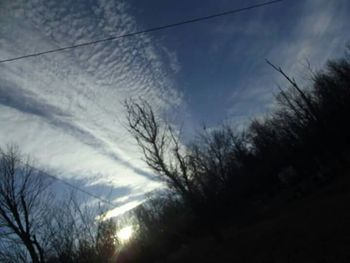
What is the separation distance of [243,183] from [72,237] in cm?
3314

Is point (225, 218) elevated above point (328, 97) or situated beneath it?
situated beneath

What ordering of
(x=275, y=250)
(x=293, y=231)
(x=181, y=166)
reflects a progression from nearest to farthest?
(x=275, y=250)
(x=293, y=231)
(x=181, y=166)

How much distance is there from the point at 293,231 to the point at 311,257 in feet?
14.0

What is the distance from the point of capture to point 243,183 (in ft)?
125

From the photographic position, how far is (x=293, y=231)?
11523mm

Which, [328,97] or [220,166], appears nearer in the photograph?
[328,97]

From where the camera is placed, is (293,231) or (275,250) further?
(293,231)

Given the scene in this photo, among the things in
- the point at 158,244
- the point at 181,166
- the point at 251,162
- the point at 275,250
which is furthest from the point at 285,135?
the point at 275,250

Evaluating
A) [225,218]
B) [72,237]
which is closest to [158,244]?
[225,218]

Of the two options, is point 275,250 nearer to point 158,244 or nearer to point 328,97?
point 158,244

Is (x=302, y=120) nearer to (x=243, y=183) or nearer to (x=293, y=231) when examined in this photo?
(x=243, y=183)

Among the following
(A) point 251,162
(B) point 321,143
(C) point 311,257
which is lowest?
(C) point 311,257

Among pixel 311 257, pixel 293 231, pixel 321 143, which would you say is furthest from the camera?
pixel 321 143

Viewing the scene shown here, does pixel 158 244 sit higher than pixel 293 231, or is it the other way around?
pixel 158 244
